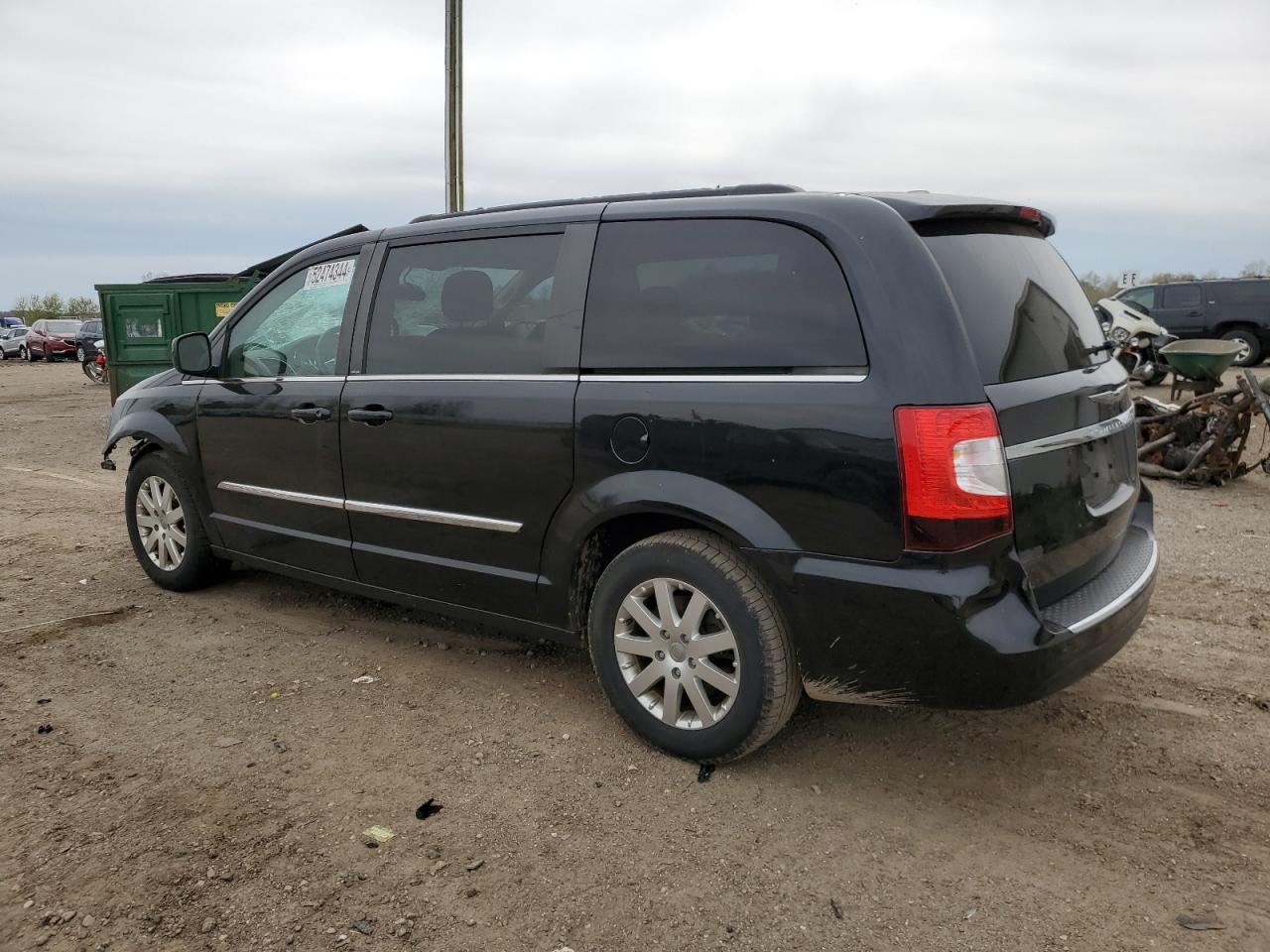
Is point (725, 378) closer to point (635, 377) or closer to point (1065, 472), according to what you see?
point (635, 377)

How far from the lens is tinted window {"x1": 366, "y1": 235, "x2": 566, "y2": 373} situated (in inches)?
139

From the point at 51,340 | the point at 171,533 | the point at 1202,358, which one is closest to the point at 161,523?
the point at 171,533

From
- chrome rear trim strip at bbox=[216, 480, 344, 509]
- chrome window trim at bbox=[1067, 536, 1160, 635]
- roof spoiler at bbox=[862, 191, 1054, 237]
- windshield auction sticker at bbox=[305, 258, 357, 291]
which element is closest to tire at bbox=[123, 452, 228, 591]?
chrome rear trim strip at bbox=[216, 480, 344, 509]

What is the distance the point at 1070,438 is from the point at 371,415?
2584 mm

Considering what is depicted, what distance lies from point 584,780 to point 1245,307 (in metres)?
21.2

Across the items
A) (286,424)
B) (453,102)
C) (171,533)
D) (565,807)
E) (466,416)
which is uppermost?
(453,102)

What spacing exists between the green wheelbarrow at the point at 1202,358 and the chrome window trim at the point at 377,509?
765 centimetres

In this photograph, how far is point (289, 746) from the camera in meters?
3.42

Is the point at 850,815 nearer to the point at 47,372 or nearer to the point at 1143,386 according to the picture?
the point at 1143,386

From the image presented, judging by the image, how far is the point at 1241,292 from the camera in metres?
19.7

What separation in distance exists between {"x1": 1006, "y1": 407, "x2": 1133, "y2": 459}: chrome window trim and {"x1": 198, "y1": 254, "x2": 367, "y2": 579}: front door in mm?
2708

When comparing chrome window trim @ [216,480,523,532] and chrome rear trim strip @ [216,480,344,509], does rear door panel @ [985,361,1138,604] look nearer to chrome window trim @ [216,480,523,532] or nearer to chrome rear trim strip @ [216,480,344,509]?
chrome window trim @ [216,480,523,532]

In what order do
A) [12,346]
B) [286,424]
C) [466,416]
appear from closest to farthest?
[466,416] < [286,424] < [12,346]

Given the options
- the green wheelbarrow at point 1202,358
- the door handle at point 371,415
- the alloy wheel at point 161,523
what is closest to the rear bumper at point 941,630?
the door handle at point 371,415
